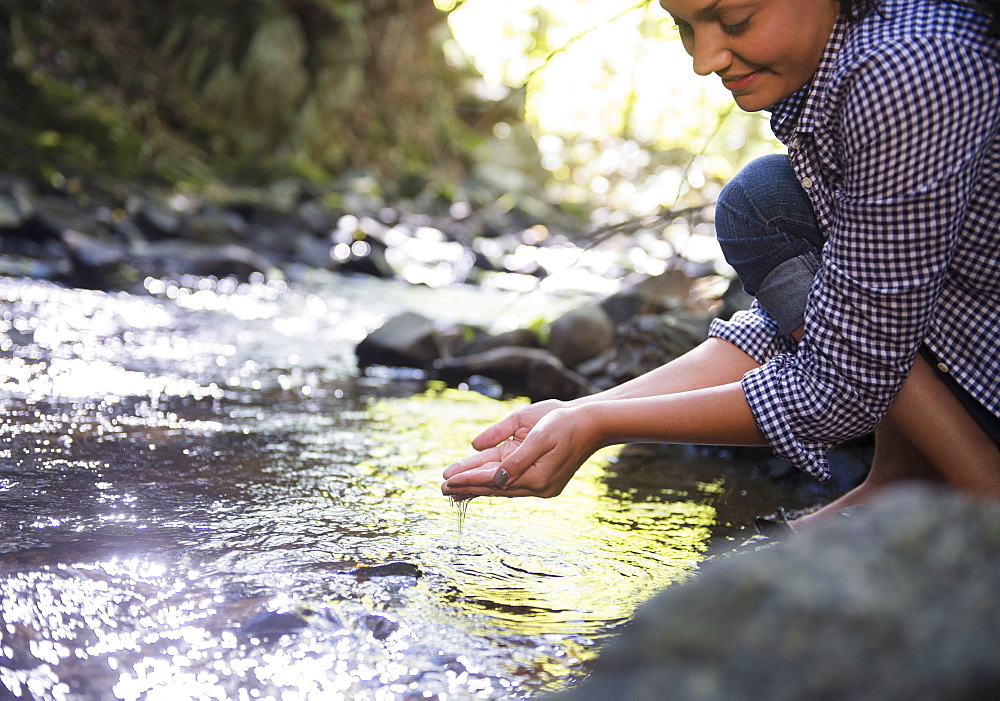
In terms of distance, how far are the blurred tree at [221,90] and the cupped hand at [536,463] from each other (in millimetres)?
6395

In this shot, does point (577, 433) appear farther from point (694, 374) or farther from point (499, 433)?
point (694, 374)

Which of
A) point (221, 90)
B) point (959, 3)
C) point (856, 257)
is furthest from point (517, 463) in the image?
point (221, 90)

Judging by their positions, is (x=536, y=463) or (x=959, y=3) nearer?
(x=959, y=3)

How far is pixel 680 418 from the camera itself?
1370 mm

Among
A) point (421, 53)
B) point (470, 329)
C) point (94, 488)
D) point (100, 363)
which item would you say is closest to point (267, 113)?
point (421, 53)

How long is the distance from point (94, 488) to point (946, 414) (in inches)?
56.2

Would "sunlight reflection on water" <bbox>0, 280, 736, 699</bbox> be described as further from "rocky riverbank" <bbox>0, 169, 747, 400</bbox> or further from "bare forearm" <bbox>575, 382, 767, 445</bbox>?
"rocky riverbank" <bbox>0, 169, 747, 400</bbox>

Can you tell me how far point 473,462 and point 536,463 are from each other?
0.12 m

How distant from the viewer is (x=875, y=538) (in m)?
0.64

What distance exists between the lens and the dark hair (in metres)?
1.16

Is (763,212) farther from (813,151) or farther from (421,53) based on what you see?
(421,53)

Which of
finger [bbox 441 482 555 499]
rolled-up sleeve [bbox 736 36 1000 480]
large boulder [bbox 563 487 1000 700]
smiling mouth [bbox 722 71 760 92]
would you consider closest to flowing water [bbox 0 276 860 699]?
finger [bbox 441 482 555 499]

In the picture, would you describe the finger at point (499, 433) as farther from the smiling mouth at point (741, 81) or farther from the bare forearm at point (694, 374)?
the smiling mouth at point (741, 81)

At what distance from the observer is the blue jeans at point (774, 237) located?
5.05 ft
